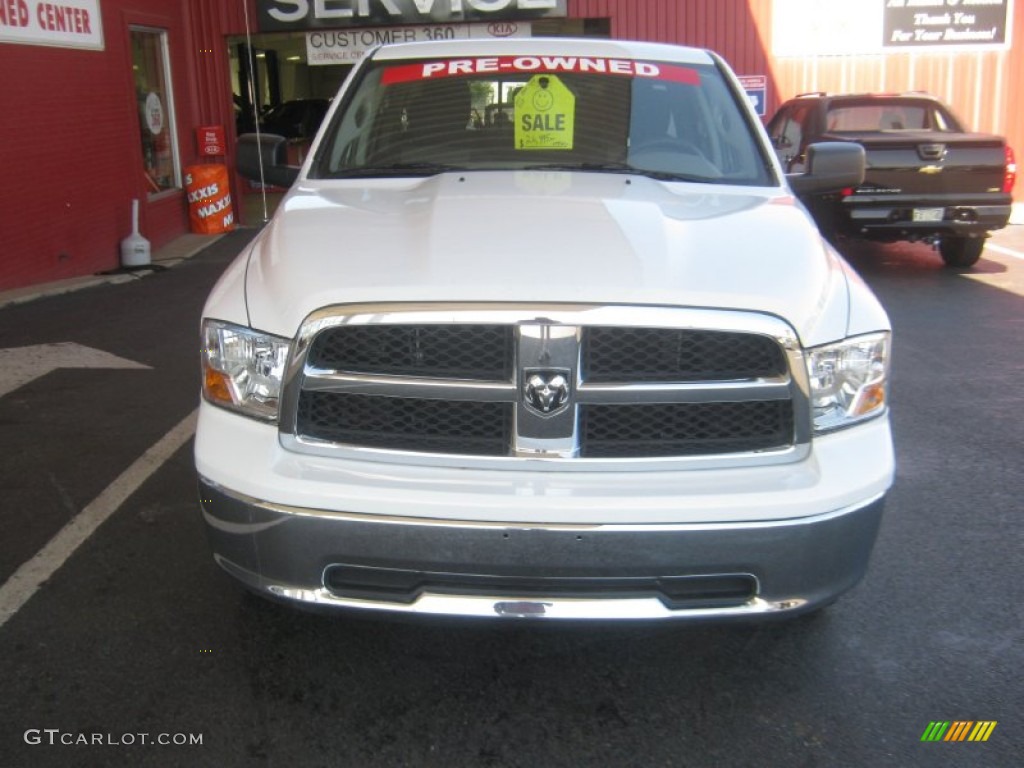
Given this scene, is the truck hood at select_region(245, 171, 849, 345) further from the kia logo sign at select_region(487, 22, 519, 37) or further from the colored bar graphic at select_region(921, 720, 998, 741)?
the kia logo sign at select_region(487, 22, 519, 37)

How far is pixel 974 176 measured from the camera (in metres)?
9.45

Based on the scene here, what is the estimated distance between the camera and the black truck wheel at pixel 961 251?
1018cm

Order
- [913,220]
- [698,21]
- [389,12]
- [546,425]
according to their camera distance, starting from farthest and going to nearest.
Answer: [698,21] → [389,12] → [913,220] → [546,425]

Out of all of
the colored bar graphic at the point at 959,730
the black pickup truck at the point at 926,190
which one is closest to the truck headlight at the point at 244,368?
the colored bar graphic at the point at 959,730

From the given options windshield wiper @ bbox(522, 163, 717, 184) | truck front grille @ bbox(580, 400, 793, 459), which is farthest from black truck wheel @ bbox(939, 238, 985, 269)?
truck front grille @ bbox(580, 400, 793, 459)

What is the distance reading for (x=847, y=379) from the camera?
8.93 ft

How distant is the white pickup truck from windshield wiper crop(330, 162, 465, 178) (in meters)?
1.03

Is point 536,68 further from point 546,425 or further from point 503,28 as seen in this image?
point 503,28

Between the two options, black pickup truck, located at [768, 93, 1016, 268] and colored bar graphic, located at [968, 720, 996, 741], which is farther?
black pickup truck, located at [768, 93, 1016, 268]

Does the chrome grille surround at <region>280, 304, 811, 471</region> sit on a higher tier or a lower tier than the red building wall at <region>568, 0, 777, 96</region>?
lower

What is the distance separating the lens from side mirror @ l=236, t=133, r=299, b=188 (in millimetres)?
4496

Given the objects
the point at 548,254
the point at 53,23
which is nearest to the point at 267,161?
the point at 548,254

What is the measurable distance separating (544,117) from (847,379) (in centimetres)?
187

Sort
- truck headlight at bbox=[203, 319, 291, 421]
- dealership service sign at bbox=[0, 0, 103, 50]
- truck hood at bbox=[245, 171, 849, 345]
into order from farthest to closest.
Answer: dealership service sign at bbox=[0, 0, 103, 50], truck headlight at bbox=[203, 319, 291, 421], truck hood at bbox=[245, 171, 849, 345]
